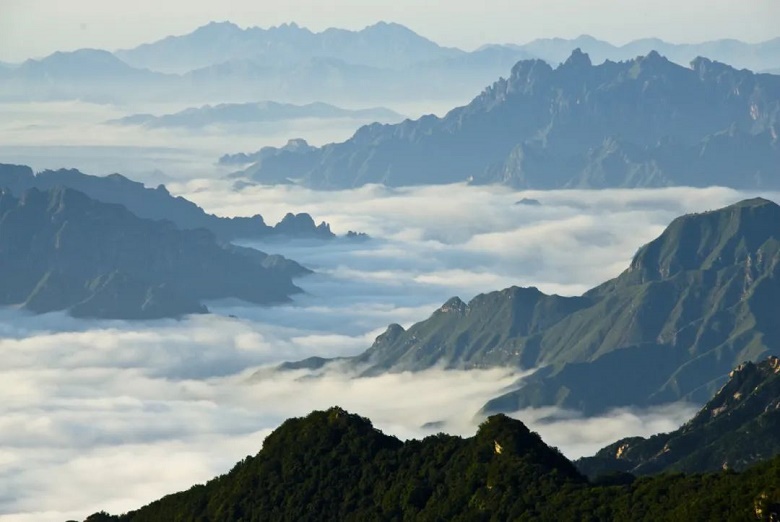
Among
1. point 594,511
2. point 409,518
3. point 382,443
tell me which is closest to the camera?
point 594,511

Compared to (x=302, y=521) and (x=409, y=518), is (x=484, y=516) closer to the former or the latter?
(x=409, y=518)

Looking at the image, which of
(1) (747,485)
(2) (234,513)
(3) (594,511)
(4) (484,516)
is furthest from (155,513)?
(1) (747,485)

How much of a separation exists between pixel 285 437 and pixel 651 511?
45.6 m

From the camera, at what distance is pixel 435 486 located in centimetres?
15100

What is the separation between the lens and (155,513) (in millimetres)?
172250

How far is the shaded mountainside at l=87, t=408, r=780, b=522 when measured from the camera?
5187 inches

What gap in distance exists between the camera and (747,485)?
125 meters

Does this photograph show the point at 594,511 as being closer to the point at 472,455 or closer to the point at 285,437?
the point at 472,455

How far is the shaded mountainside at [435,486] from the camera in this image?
5187 inches

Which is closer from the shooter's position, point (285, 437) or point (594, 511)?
point (594, 511)

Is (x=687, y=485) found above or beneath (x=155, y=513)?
beneath

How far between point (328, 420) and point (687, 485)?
3962cm

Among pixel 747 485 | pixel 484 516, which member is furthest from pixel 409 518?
pixel 747 485

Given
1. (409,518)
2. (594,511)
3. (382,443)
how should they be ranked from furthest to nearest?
(382,443), (409,518), (594,511)
